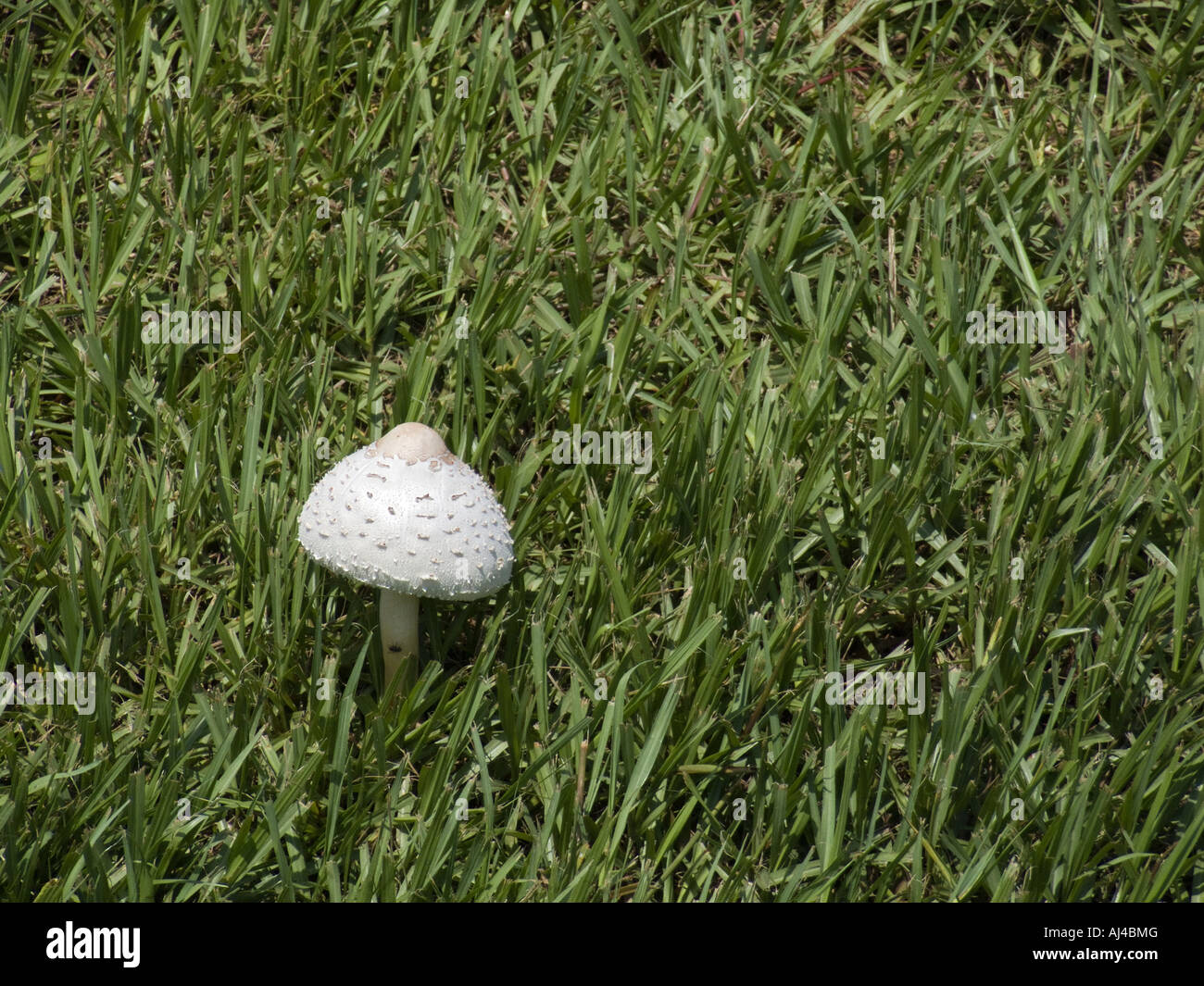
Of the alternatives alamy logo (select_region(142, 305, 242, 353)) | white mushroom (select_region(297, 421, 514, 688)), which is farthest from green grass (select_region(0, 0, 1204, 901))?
white mushroom (select_region(297, 421, 514, 688))

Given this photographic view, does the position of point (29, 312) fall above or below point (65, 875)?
above

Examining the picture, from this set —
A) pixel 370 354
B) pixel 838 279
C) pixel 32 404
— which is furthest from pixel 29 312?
pixel 838 279

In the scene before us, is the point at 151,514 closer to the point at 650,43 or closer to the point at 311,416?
the point at 311,416

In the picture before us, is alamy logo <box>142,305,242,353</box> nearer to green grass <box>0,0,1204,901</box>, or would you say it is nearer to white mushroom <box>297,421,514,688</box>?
green grass <box>0,0,1204,901</box>

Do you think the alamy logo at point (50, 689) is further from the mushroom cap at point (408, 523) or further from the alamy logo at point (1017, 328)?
the alamy logo at point (1017, 328)
